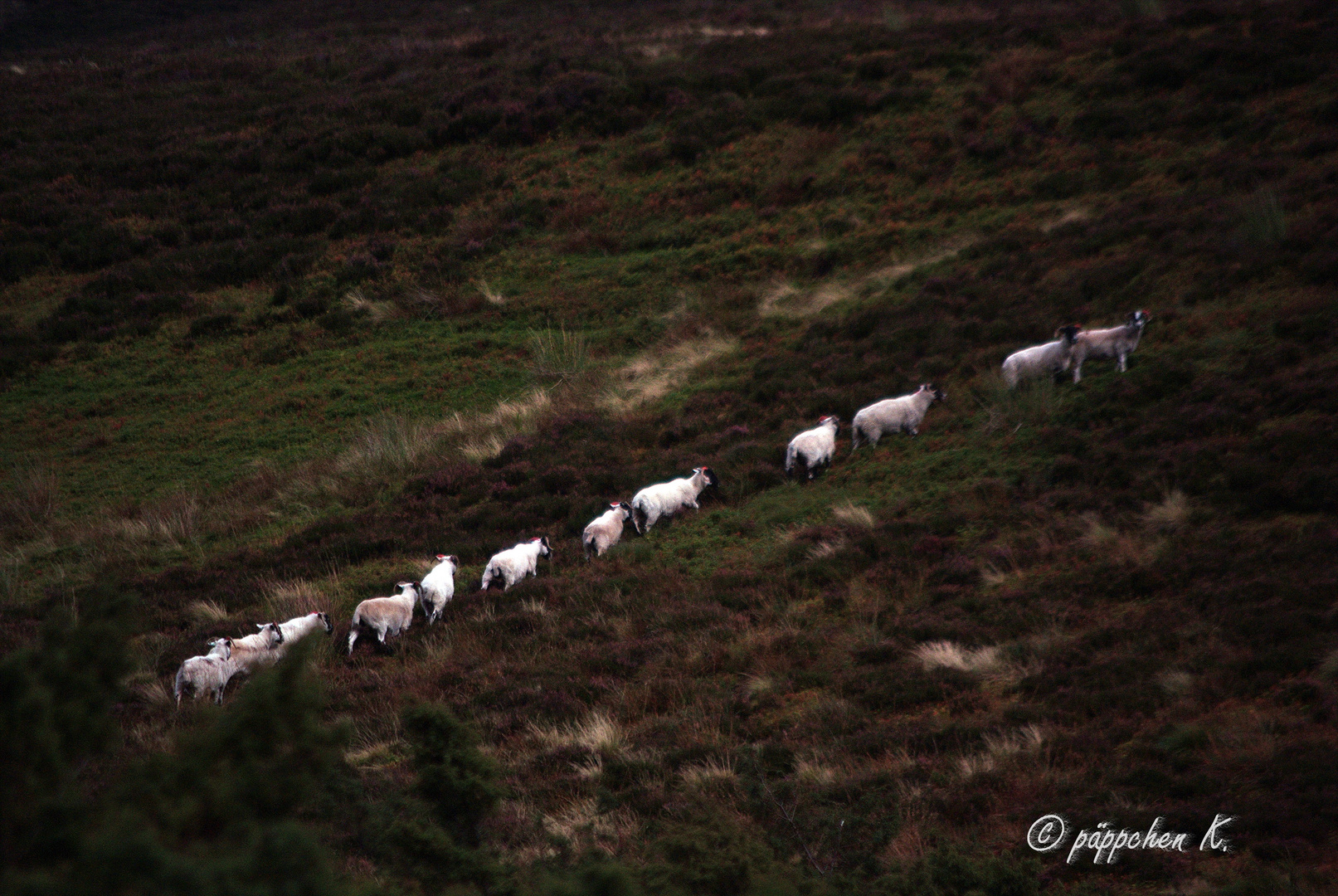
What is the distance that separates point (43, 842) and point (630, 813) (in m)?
4.65

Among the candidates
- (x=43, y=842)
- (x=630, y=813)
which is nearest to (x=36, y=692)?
(x=43, y=842)

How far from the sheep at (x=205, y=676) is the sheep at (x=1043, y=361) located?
10.8 m

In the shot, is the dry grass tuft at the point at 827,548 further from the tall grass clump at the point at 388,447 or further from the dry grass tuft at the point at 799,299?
the dry grass tuft at the point at 799,299

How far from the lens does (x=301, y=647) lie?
2.96 m

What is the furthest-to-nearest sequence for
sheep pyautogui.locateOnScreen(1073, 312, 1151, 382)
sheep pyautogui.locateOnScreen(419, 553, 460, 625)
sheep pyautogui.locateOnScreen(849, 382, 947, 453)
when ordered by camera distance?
sheep pyautogui.locateOnScreen(849, 382, 947, 453) → sheep pyautogui.locateOnScreen(1073, 312, 1151, 382) → sheep pyautogui.locateOnScreen(419, 553, 460, 625)

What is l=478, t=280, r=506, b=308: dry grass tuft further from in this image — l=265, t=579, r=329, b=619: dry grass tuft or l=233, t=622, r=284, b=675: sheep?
l=233, t=622, r=284, b=675: sheep

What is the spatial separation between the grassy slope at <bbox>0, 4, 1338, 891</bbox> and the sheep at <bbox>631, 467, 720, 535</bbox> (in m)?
0.35

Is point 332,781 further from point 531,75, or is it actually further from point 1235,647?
point 531,75

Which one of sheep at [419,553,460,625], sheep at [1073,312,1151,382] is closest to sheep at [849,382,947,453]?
sheep at [1073,312,1151,382]

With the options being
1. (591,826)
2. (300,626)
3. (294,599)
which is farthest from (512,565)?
(591,826)

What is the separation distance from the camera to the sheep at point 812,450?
13.2 meters

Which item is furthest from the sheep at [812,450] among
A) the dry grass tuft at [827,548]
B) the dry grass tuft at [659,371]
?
the dry grass tuft at [659,371]

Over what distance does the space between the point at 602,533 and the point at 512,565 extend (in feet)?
4.48

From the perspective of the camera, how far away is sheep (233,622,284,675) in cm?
984
